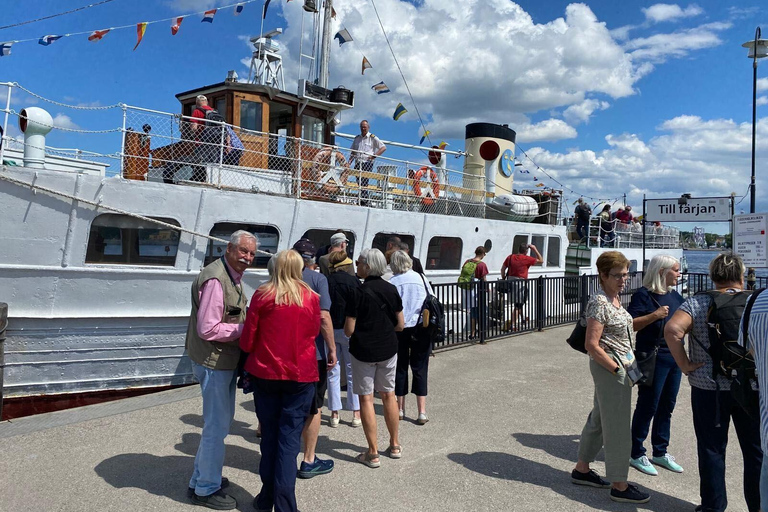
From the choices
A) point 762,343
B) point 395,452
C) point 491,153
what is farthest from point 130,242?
point 491,153

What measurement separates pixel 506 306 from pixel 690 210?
589 centimetres

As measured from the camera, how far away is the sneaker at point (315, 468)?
4.27 meters

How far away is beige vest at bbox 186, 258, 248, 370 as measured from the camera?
3719 millimetres

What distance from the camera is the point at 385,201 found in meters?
10.1

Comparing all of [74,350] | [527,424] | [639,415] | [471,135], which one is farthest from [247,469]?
[471,135]

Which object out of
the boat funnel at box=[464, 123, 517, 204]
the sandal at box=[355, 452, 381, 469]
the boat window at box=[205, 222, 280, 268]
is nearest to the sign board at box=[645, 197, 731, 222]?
the boat funnel at box=[464, 123, 517, 204]

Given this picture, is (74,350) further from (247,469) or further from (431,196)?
(431,196)

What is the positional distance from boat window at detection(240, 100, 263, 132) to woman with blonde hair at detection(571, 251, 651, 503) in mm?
7685

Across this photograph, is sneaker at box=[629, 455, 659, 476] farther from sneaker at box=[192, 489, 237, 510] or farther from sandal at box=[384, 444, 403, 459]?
sneaker at box=[192, 489, 237, 510]

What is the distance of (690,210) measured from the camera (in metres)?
13.0

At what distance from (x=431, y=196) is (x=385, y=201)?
65.0 inches

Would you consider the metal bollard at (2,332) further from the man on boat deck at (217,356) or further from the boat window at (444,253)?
the boat window at (444,253)

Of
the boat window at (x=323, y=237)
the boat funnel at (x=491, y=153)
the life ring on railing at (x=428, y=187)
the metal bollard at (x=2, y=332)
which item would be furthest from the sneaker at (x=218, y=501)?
the boat funnel at (x=491, y=153)

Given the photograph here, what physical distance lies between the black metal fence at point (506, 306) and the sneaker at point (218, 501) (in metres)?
5.38
